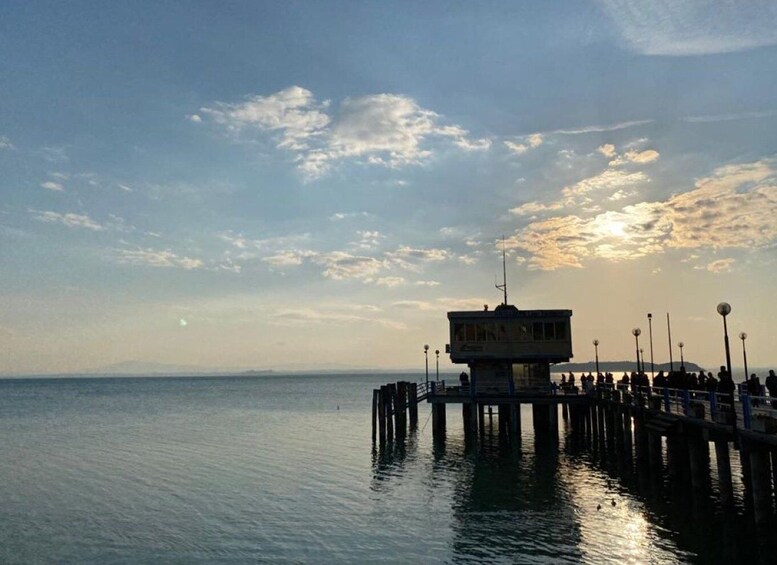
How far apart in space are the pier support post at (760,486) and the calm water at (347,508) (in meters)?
0.81

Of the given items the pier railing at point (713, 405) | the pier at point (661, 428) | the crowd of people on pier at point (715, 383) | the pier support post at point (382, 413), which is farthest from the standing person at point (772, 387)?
the pier support post at point (382, 413)

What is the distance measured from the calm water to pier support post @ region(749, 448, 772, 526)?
31.9 inches

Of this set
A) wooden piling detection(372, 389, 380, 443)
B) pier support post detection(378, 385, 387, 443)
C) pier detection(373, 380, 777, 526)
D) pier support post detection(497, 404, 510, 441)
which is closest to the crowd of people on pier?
pier detection(373, 380, 777, 526)

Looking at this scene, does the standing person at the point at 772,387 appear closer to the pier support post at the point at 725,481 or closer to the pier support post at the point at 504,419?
the pier support post at the point at 725,481

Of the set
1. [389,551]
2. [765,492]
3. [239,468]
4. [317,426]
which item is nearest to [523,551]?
[389,551]

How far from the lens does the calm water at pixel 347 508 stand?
762 inches

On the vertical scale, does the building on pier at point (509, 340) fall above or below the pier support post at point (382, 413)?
above

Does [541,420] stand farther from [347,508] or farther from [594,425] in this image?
[347,508]

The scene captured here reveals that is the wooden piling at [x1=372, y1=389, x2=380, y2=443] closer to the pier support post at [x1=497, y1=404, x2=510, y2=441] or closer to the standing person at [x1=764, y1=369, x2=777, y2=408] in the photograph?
the pier support post at [x1=497, y1=404, x2=510, y2=441]

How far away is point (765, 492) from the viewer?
19.2 metres

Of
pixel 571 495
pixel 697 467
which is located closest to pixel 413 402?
pixel 571 495

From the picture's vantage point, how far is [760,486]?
19.2 m

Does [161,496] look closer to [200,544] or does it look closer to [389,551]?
[200,544]

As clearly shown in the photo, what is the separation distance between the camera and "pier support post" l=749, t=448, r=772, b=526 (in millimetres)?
19156
